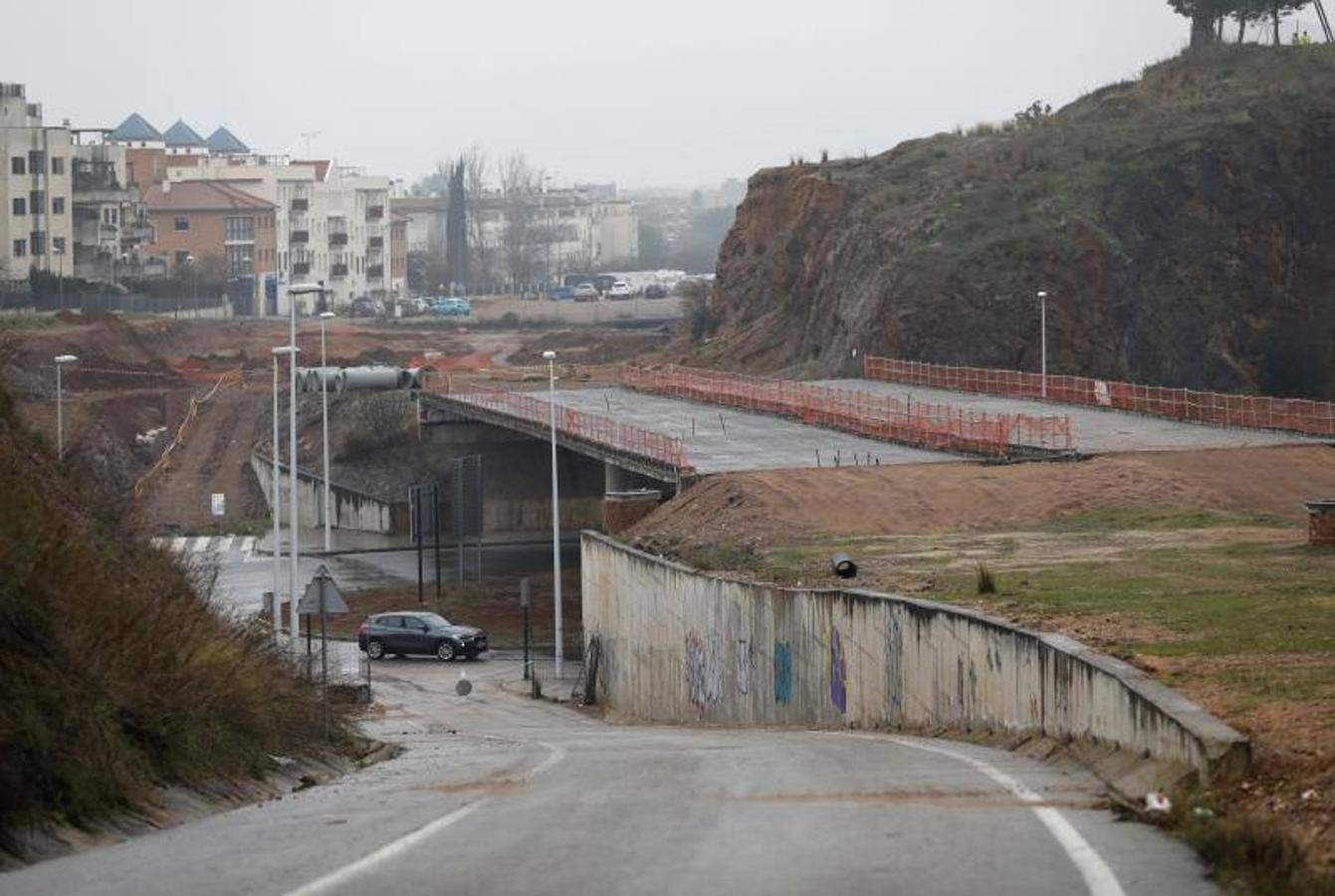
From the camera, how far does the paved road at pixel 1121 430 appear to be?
5400 cm

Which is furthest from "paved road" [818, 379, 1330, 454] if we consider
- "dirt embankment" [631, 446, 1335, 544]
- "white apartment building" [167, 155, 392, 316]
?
"white apartment building" [167, 155, 392, 316]

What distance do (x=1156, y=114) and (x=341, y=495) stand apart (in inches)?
1479

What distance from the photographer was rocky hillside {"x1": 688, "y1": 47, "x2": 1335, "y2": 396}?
82375mm

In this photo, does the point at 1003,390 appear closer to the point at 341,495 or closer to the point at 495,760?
the point at 341,495

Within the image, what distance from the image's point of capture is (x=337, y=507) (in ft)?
280

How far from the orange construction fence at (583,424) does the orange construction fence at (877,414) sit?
4.87 m

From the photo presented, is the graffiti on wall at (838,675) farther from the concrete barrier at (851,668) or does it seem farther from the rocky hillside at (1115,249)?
the rocky hillside at (1115,249)

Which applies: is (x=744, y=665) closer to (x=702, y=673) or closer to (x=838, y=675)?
(x=702, y=673)

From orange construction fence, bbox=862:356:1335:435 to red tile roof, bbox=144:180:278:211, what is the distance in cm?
9186

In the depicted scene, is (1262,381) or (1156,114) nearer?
(1262,381)

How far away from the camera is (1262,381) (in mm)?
82250

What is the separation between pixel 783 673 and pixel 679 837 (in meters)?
21.4

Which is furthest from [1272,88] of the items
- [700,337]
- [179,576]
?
[179,576]

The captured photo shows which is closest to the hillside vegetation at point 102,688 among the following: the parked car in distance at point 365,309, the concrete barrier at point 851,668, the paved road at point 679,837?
the paved road at point 679,837
